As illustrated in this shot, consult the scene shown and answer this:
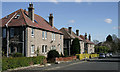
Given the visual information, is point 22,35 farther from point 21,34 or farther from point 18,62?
point 18,62

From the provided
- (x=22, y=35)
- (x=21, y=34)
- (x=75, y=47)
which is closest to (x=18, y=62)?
(x=22, y=35)

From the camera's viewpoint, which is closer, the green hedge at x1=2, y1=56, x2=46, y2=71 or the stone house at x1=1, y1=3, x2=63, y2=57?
the green hedge at x1=2, y1=56, x2=46, y2=71

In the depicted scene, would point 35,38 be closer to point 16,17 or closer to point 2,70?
point 16,17

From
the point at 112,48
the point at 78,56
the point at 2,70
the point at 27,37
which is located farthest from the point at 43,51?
the point at 112,48

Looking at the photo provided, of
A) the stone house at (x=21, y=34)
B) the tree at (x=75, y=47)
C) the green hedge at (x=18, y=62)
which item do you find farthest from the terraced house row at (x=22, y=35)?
the tree at (x=75, y=47)

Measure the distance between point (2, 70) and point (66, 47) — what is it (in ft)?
131

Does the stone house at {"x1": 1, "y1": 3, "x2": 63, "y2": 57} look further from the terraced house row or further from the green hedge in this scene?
the green hedge

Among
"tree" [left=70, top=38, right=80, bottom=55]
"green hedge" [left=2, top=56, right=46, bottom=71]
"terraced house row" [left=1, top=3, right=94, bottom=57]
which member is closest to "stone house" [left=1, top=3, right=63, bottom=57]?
"terraced house row" [left=1, top=3, right=94, bottom=57]

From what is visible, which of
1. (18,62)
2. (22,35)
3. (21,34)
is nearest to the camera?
(18,62)

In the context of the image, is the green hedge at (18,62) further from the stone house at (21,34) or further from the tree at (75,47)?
the tree at (75,47)

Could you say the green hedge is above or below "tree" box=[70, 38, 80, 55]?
below

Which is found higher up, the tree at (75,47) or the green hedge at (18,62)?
the tree at (75,47)

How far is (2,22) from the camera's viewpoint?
110 feet

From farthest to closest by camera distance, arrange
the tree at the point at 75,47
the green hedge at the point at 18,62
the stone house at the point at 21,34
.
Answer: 1. the tree at the point at 75,47
2. the stone house at the point at 21,34
3. the green hedge at the point at 18,62
